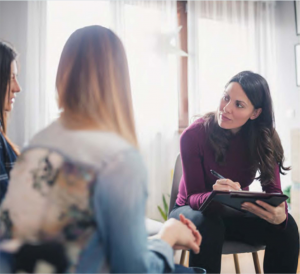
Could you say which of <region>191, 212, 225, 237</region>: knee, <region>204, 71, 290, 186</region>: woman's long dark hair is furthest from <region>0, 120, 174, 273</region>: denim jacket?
<region>204, 71, 290, 186</region>: woman's long dark hair

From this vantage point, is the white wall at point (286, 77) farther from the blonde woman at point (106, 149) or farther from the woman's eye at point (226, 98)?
the blonde woman at point (106, 149)

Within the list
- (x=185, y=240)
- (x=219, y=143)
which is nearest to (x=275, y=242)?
(x=219, y=143)

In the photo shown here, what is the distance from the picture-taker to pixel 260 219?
1.35m

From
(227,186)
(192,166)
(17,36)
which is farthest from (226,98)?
(17,36)

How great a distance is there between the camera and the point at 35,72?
2582 millimetres

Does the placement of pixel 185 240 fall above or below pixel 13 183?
below

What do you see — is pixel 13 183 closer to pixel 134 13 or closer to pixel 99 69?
pixel 99 69

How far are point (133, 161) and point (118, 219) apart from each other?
0.09 meters

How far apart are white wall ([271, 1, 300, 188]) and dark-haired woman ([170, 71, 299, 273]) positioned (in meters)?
2.25

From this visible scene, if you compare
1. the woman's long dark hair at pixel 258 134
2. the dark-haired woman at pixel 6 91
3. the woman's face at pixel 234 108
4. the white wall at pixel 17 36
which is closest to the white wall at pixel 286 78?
the woman's long dark hair at pixel 258 134

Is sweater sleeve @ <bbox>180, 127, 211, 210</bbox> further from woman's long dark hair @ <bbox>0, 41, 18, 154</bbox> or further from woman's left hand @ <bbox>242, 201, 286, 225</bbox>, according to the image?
woman's long dark hair @ <bbox>0, 41, 18, 154</bbox>

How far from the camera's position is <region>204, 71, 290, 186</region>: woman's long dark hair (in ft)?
4.87

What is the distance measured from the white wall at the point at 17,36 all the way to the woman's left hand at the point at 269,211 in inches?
73.8

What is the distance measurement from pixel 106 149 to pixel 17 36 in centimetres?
234
